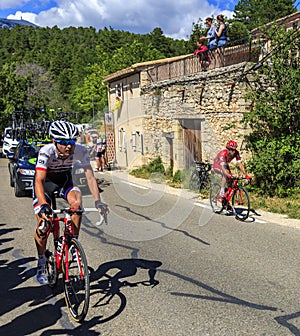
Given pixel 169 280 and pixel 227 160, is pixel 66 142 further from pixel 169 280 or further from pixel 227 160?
pixel 227 160

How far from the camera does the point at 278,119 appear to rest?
38.2ft

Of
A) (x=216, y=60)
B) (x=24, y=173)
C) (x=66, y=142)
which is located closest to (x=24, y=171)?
(x=24, y=173)

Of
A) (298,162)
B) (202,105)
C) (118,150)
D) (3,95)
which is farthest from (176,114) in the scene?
(3,95)

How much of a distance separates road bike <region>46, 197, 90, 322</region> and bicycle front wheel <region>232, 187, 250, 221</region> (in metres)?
5.12

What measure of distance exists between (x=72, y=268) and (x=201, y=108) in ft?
37.4

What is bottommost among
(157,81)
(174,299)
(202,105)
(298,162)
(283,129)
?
(174,299)

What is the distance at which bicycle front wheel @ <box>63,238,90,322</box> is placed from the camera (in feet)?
13.4

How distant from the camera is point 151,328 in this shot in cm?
403

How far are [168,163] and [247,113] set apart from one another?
6.36 metres

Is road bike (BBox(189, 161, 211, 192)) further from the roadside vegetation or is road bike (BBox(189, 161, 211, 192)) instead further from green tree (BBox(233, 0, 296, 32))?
green tree (BBox(233, 0, 296, 32))

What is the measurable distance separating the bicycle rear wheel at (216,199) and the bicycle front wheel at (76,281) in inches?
221

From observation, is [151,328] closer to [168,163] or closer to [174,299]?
[174,299]

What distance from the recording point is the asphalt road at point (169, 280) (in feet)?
13.6

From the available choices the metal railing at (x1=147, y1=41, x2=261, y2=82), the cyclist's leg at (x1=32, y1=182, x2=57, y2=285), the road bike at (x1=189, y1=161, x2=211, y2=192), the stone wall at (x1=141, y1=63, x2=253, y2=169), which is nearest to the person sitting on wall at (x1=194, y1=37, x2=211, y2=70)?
the metal railing at (x1=147, y1=41, x2=261, y2=82)
